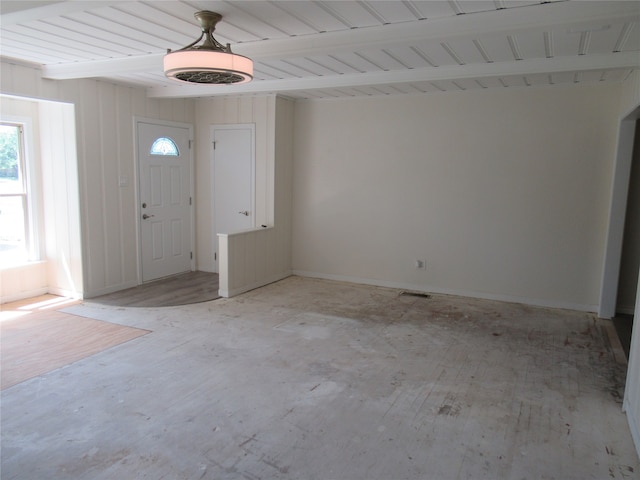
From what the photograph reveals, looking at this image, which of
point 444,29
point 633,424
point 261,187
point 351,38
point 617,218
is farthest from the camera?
point 261,187

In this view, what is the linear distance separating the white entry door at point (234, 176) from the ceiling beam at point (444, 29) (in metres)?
2.16

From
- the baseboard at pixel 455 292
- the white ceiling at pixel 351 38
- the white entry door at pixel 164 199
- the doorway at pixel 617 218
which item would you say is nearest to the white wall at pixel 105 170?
the white entry door at pixel 164 199

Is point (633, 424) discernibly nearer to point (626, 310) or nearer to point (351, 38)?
point (626, 310)

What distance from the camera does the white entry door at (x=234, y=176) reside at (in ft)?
20.8

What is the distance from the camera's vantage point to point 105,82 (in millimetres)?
5305

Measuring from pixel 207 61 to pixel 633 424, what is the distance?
335 cm

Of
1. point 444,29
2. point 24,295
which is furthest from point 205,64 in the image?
point 24,295

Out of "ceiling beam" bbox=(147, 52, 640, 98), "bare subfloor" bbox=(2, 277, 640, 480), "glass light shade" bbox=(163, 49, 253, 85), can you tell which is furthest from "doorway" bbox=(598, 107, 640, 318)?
"glass light shade" bbox=(163, 49, 253, 85)

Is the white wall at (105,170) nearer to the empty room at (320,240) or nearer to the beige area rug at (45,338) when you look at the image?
the empty room at (320,240)

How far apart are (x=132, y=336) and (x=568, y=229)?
4.64 meters

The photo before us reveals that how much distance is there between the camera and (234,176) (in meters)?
6.47

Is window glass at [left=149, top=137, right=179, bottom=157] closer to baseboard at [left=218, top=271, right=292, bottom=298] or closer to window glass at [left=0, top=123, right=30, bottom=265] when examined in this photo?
window glass at [left=0, top=123, right=30, bottom=265]

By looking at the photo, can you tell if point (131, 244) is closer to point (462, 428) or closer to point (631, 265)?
point (462, 428)

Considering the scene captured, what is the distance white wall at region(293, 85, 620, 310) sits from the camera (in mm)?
5105
